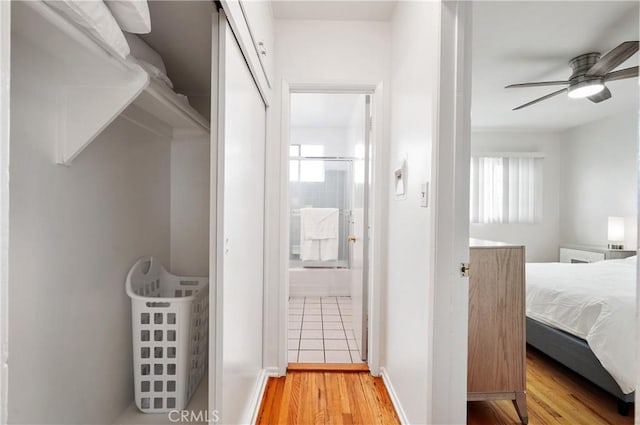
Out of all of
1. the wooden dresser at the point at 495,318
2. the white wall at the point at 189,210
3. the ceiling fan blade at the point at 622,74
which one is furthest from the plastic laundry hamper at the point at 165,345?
the ceiling fan blade at the point at 622,74

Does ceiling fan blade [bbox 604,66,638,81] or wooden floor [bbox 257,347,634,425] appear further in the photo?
ceiling fan blade [bbox 604,66,638,81]

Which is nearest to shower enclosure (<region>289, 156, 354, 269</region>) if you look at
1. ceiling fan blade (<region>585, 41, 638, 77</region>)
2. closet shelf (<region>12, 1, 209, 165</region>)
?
ceiling fan blade (<region>585, 41, 638, 77</region>)

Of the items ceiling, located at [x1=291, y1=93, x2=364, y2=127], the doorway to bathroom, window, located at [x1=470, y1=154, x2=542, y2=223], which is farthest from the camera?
window, located at [x1=470, y1=154, x2=542, y2=223]

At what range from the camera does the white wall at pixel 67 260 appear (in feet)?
3.29

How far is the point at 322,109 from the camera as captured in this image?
12.9 feet

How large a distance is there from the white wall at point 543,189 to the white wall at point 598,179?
0.10m

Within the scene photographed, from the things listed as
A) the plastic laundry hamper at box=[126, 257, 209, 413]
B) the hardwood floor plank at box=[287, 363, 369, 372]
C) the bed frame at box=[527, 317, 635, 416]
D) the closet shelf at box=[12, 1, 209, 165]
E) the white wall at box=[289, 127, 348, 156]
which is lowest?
the hardwood floor plank at box=[287, 363, 369, 372]

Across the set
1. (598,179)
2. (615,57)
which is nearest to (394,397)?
(615,57)

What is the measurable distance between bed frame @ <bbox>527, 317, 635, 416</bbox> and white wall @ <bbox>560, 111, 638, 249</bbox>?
268 cm

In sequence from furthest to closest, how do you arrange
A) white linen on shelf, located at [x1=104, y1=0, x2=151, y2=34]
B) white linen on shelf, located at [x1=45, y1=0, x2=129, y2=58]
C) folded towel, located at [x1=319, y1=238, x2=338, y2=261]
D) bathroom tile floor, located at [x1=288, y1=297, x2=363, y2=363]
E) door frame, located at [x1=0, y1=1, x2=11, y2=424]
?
folded towel, located at [x1=319, y1=238, x2=338, y2=261]
bathroom tile floor, located at [x1=288, y1=297, x2=363, y2=363]
white linen on shelf, located at [x1=104, y1=0, x2=151, y2=34]
white linen on shelf, located at [x1=45, y1=0, x2=129, y2=58]
door frame, located at [x1=0, y1=1, x2=11, y2=424]

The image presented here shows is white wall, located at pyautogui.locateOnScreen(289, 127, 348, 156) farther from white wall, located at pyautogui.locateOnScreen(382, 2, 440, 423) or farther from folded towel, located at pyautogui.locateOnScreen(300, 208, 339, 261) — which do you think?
white wall, located at pyautogui.locateOnScreen(382, 2, 440, 423)

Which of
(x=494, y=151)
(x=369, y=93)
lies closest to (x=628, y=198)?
(x=494, y=151)

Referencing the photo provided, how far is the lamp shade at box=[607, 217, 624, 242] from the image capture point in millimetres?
3992

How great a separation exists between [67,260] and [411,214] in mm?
1483
